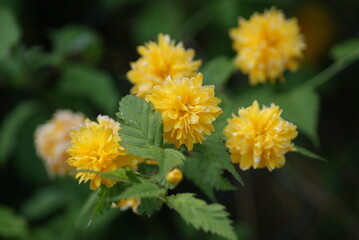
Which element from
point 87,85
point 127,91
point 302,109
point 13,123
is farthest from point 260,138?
point 127,91

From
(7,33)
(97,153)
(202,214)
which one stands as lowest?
(202,214)

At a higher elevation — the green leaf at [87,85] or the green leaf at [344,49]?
the green leaf at [87,85]

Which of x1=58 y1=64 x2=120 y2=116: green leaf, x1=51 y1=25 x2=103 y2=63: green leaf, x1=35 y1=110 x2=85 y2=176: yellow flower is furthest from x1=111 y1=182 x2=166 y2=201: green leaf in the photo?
x1=51 y1=25 x2=103 y2=63: green leaf

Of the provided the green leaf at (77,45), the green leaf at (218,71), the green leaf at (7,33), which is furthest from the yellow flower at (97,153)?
the green leaf at (77,45)

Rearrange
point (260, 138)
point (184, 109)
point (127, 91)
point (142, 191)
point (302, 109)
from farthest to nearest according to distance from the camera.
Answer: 1. point (127, 91)
2. point (302, 109)
3. point (260, 138)
4. point (184, 109)
5. point (142, 191)

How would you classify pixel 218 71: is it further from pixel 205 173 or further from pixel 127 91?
pixel 127 91

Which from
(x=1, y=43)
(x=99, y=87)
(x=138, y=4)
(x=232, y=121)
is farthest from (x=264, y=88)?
(x=138, y=4)

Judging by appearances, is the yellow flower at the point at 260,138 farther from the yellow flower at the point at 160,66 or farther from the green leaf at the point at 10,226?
the green leaf at the point at 10,226
